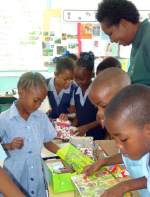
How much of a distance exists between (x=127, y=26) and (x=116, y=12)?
0.09 m

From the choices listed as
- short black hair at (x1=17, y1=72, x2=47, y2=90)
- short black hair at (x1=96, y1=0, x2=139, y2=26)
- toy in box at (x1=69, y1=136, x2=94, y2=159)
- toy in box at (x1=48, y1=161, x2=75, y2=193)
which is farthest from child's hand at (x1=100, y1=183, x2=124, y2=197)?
short black hair at (x1=96, y1=0, x2=139, y2=26)

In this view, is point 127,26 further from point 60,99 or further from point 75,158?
point 60,99

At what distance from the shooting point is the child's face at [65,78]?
7.34 ft

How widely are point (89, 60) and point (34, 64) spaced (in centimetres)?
165

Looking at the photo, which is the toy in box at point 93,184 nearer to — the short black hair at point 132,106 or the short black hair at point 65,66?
the short black hair at point 132,106

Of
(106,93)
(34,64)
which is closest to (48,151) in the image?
(106,93)

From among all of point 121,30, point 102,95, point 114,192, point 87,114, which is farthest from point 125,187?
point 87,114

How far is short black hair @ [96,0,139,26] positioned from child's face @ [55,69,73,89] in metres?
0.74

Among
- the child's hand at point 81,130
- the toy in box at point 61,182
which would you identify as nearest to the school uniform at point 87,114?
the child's hand at point 81,130

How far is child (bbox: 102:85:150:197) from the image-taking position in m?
0.83

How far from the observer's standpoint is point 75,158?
1.27 meters

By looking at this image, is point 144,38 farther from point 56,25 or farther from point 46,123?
point 56,25

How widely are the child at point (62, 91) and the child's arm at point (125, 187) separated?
1.29m

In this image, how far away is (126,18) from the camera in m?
1.52
